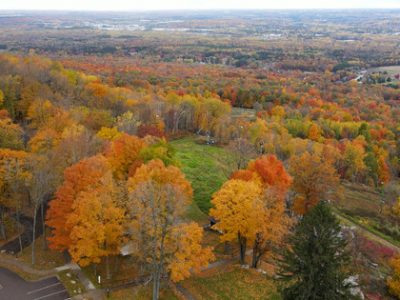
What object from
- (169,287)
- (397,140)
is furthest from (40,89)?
(397,140)

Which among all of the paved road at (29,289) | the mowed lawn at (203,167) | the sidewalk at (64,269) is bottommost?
the mowed lawn at (203,167)

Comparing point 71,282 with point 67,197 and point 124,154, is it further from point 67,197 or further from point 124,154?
point 124,154

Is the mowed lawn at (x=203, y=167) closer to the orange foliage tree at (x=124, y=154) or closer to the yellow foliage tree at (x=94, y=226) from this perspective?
the orange foliage tree at (x=124, y=154)

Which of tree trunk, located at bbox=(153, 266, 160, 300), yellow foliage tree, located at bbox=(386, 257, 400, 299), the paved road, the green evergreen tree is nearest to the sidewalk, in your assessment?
the paved road

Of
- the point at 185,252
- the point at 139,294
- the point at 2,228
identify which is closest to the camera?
the point at 185,252

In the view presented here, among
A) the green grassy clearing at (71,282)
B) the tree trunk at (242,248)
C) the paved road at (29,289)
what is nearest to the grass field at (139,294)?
the green grassy clearing at (71,282)

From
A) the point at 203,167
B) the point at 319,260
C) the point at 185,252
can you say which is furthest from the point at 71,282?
the point at 203,167
